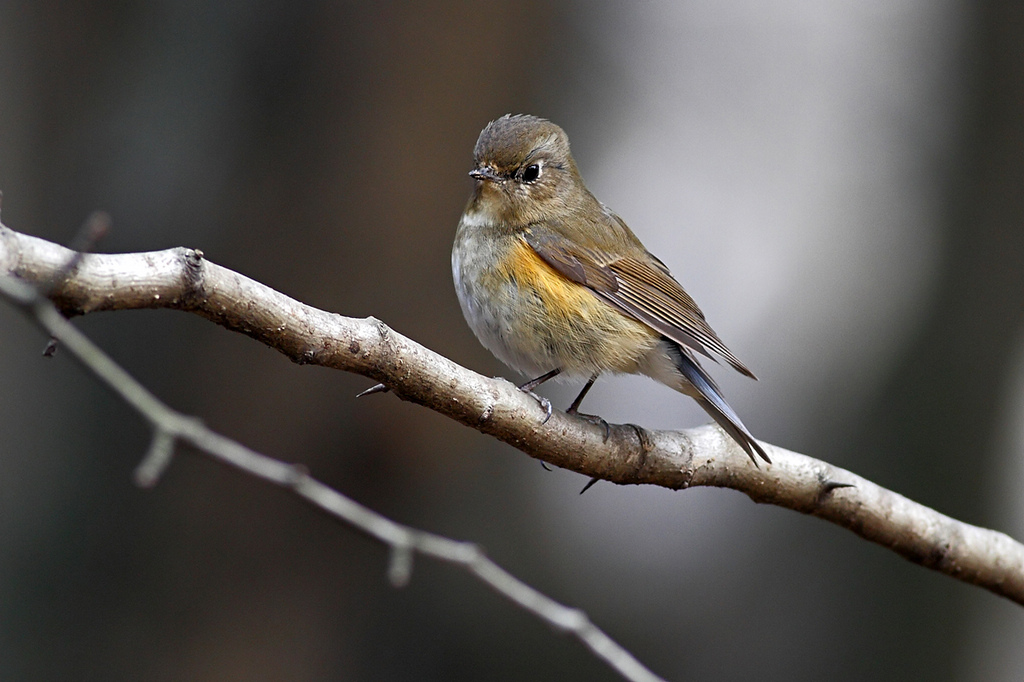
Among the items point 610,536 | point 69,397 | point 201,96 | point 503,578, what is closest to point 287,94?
point 201,96

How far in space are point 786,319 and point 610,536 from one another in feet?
5.19

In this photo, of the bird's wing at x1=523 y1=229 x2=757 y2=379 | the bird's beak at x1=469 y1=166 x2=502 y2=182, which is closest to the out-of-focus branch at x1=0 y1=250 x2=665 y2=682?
the bird's wing at x1=523 y1=229 x2=757 y2=379

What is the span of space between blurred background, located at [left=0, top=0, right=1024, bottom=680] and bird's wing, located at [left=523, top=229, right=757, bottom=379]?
112cm

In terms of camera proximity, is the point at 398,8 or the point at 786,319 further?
the point at 786,319

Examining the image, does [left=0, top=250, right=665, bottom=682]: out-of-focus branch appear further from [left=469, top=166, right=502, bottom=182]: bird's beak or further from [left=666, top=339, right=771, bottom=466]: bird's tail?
[left=469, top=166, right=502, bottom=182]: bird's beak

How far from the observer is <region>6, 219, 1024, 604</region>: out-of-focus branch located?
1619 mm

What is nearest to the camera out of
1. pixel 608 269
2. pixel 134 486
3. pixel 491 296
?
pixel 491 296

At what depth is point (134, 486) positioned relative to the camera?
4.05m

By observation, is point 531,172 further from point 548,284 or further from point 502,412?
point 502,412

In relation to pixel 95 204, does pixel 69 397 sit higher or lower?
lower

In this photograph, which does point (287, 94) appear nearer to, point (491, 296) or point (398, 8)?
point (398, 8)

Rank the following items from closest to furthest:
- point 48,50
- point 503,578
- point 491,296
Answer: point 503,578, point 491,296, point 48,50

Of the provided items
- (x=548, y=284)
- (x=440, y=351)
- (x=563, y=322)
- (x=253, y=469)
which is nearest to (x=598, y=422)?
(x=563, y=322)

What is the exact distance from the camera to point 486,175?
340cm
